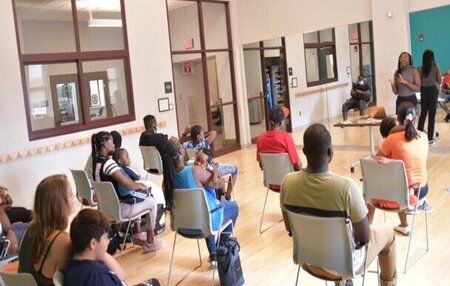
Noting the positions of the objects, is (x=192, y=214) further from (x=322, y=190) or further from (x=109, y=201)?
(x=322, y=190)

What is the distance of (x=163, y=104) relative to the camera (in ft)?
27.4

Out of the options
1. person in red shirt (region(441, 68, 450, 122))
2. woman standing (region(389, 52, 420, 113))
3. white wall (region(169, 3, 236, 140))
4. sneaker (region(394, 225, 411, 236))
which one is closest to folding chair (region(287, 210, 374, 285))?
sneaker (region(394, 225, 411, 236))

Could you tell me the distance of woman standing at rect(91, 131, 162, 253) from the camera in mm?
4145

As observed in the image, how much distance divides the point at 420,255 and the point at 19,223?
350 centimetres

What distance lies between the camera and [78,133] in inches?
279

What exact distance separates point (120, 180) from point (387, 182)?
7.38ft

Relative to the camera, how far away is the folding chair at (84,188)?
16.0ft

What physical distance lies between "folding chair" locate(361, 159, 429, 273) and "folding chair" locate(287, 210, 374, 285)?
3.76 feet

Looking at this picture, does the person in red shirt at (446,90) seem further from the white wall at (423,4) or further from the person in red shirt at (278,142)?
the person in red shirt at (278,142)

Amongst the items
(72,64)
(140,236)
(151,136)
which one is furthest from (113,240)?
(72,64)

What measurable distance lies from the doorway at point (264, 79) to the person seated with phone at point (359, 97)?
1.72 metres

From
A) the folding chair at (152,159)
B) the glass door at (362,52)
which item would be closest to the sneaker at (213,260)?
the folding chair at (152,159)

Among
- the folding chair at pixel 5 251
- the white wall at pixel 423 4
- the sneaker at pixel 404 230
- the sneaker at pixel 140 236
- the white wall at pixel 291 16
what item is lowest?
the sneaker at pixel 404 230

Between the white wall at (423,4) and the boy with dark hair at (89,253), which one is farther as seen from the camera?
→ the white wall at (423,4)
